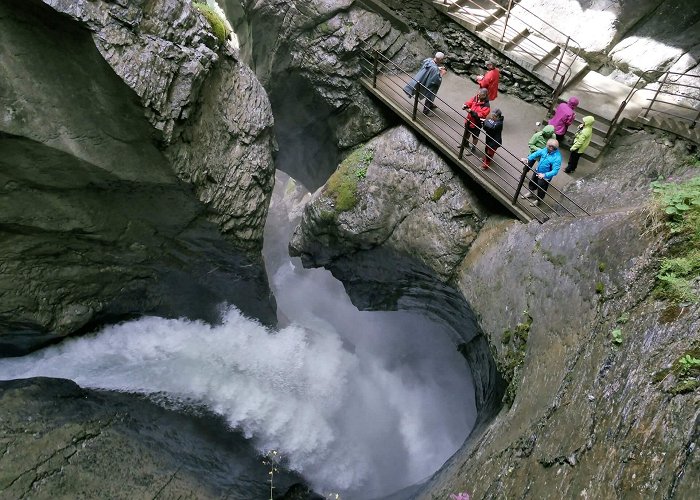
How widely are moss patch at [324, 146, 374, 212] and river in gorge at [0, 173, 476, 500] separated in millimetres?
4549

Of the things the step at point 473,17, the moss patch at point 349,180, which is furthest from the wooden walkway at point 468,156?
the step at point 473,17

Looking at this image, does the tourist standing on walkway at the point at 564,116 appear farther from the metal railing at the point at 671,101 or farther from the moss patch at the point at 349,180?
the moss patch at the point at 349,180

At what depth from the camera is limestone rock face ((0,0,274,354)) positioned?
7.35m

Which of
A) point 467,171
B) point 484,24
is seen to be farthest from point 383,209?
point 484,24

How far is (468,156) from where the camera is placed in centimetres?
998

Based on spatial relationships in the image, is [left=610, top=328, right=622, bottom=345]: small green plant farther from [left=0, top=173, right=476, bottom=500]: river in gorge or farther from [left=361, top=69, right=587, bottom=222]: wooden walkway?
[left=0, top=173, right=476, bottom=500]: river in gorge

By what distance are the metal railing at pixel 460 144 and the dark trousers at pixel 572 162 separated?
0.67 meters

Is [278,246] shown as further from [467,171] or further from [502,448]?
[502,448]

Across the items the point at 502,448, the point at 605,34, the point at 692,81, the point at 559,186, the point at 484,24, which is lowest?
the point at 502,448

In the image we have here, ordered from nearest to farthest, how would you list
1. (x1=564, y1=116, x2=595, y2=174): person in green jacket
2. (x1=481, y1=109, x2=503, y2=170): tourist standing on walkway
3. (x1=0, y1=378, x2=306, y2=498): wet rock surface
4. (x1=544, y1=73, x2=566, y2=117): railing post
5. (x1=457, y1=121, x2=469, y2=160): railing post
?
(x1=0, y1=378, x2=306, y2=498): wet rock surface, (x1=564, y1=116, x2=595, y2=174): person in green jacket, (x1=481, y1=109, x2=503, y2=170): tourist standing on walkway, (x1=457, y1=121, x2=469, y2=160): railing post, (x1=544, y1=73, x2=566, y2=117): railing post

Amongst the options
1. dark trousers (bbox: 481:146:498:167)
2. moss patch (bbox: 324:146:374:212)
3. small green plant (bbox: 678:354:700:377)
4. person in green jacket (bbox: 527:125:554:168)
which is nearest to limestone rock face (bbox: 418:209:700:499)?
small green plant (bbox: 678:354:700:377)

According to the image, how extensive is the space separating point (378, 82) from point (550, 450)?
956 centimetres

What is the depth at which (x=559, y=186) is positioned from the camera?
9281 millimetres

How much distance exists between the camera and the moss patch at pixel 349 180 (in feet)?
36.9
